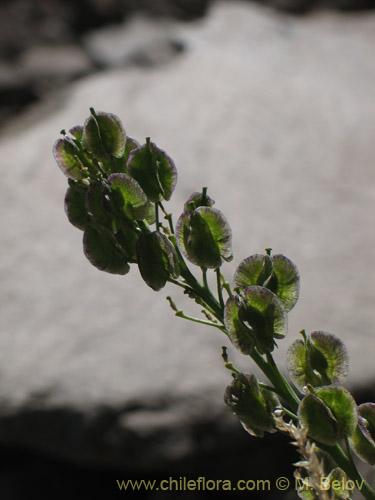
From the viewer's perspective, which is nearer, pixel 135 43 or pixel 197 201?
pixel 197 201

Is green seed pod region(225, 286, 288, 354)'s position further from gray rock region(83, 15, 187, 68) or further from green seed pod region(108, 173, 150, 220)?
gray rock region(83, 15, 187, 68)

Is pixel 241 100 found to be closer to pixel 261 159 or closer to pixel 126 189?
pixel 261 159

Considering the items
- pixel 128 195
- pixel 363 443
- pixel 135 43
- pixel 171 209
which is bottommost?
pixel 363 443

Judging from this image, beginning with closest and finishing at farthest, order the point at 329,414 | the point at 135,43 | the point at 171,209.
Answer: the point at 329,414 → the point at 171,209 → the point at 135,43

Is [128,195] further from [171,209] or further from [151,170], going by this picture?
[171,209]

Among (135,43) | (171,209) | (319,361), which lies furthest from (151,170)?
(135,43)

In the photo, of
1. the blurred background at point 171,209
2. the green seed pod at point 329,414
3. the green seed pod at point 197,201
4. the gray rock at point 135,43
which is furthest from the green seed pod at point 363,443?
the gray rock at point 135,43

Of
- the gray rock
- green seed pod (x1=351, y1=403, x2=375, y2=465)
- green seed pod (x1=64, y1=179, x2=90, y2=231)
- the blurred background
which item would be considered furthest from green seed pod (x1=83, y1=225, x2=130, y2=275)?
the gray rock
